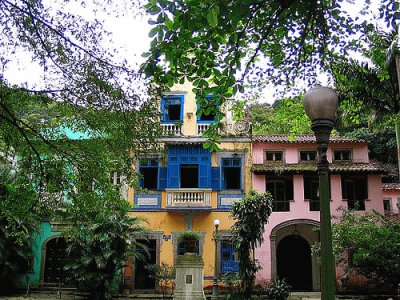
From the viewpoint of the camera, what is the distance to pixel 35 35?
738 cm

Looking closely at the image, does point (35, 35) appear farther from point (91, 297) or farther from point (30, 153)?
point (91, 297)

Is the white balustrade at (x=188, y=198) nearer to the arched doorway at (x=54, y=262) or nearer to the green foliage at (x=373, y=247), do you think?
the arched doorway at (x=54, y=262)

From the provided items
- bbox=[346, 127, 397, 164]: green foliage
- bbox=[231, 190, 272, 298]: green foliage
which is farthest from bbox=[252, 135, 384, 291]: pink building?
bbox=[346, 127, 397, 164]: green foliage

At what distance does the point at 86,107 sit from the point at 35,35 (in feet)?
4.82

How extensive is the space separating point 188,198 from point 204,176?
130 cm

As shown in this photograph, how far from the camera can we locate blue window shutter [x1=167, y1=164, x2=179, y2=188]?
866 inches

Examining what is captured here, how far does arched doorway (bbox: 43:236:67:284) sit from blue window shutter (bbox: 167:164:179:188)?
19.1ft

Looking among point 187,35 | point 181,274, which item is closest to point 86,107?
point 187,35

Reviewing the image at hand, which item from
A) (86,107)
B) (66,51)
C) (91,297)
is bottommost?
(91,297)

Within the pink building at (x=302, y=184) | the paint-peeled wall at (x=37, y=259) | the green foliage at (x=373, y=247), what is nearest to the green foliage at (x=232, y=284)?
the pink building at (x=302, y=184)

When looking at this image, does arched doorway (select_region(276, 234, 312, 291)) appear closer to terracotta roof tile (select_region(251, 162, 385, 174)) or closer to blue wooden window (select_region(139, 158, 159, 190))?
terracotta roof tile (select_region(251, 162, 385, 174))

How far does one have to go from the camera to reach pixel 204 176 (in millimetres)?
21938

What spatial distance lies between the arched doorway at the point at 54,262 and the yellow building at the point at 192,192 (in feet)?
11.2

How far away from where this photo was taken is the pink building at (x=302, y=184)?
21.5 metres
